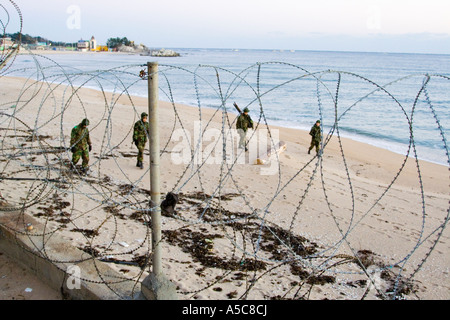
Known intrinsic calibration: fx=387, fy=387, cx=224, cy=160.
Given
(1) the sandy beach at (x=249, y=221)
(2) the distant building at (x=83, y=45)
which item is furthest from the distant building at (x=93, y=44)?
(1) the sandy beach at (x=249, y=221)

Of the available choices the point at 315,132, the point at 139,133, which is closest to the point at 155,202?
the point at 139,133

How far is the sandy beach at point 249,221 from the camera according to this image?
14.8 ft

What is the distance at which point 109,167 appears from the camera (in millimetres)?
9789

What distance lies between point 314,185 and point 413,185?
4248 millimetres

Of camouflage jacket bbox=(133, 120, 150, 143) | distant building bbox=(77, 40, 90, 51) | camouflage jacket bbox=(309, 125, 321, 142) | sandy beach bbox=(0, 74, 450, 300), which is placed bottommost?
sandy beach bbox=(0, 74, 450, 300)

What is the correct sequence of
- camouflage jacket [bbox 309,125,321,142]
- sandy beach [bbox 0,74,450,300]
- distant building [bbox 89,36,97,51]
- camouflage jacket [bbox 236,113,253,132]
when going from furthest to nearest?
distant building [bbox 89,36,97,51] < camouflage jacket [bbox 309,125,321,142] < camouflage jacket [bbox 236,113,253,132] < sandy beach [bbox 0,74,450,300]

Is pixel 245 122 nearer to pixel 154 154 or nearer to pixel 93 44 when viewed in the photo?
pixel 154 154

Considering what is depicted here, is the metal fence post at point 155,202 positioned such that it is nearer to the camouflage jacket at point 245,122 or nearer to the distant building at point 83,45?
the camouflage jacket at point 245,122

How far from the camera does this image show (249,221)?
22.7ft

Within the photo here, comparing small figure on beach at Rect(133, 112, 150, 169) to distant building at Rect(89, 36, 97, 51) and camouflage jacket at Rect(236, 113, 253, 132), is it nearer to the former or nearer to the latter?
camouflage jacket at Rect(236, 113, 253, 132)

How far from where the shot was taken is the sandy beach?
14.8 feet

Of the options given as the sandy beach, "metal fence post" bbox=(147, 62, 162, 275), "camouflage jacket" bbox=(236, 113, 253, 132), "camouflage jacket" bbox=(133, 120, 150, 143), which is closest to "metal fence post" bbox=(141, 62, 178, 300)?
"metal fence post" bbox=(147, 62, 162, 275)

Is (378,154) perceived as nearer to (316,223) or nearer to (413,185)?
(413,185)
